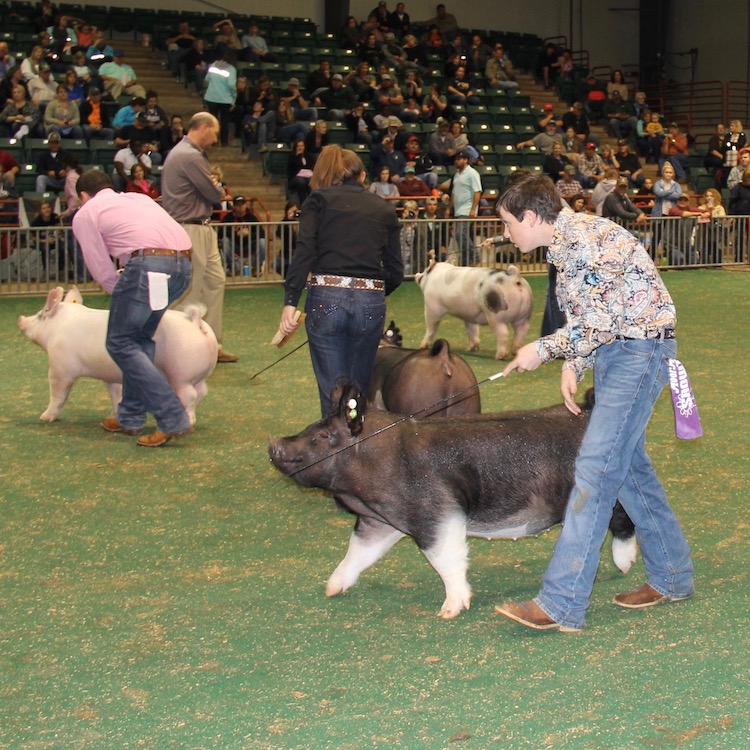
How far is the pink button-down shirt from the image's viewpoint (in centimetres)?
664

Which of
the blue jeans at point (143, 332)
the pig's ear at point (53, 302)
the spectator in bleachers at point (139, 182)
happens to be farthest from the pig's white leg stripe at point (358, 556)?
the spectator in bleachers at point (139, 182)

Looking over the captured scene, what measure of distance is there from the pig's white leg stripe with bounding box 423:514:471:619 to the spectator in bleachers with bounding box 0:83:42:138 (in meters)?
14.6

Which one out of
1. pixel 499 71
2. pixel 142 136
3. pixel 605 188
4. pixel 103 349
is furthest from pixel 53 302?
pixel 499 71

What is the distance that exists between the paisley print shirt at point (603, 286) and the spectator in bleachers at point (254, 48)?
1931cm

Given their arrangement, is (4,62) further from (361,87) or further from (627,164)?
(627,164)

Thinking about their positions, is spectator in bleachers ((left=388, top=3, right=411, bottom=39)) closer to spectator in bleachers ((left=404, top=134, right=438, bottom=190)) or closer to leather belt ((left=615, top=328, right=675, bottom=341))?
spectator in bleachers ((left=404, top=134, right=438, bottom=190))

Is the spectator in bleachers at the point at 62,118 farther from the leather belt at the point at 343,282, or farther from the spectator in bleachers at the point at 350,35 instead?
the leather belt at the point at 343,282

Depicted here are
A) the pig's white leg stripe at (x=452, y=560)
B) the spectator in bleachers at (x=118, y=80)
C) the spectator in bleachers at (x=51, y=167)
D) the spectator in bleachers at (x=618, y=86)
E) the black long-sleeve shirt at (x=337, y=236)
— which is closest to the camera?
the pig's white leg stripe at (x=452, y=560)

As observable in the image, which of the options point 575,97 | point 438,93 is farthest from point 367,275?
point 575,97

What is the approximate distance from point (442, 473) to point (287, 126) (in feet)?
52.9

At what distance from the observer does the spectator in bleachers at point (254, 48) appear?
22.1 meters

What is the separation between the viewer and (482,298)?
9.72m

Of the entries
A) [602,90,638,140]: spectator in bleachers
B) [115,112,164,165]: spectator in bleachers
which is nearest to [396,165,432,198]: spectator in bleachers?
[115,112,164,165]: spectator in bleachers

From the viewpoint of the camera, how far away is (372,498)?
404cm
